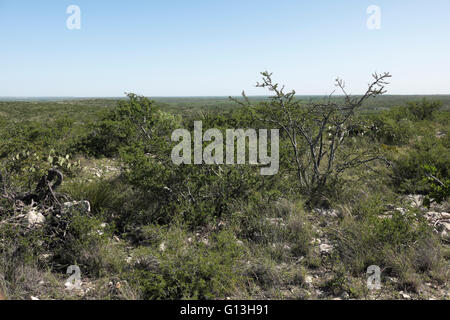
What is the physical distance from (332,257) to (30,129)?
28.6 feet

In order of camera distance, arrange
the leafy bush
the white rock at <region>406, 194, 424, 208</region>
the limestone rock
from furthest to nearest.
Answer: the white rock at <region>406, 194, 424, 208</region>
the limestone rock
the leafy bush

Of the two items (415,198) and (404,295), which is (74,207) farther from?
(415,198)

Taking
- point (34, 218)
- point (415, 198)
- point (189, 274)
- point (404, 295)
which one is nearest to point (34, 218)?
point (34, 218)

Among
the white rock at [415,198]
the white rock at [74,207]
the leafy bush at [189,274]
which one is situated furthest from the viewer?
the white rock at [415,198]

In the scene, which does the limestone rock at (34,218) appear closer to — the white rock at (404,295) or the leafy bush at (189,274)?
the leafy bush at (189,274)

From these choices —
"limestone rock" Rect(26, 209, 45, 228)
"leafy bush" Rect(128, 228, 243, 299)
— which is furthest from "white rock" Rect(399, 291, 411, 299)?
"limestone rock" Rect(26, 209, 45, 228)

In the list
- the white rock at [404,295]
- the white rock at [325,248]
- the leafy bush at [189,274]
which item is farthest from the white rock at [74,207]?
the white rock at [404,295]

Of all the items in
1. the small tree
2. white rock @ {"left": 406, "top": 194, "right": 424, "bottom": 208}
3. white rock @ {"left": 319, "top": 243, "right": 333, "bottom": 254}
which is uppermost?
the small tree

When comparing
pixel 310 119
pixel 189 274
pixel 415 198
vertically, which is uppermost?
pixel 310 119

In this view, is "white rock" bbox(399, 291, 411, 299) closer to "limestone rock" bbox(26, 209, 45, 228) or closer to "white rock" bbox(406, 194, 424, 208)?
"white rock" bbox(406, 194, 424, 208)
